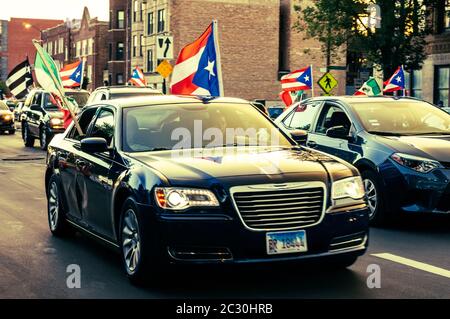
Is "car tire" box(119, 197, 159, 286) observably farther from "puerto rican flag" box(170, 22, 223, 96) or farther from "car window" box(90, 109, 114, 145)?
"puerto rican flag" box(170, 22, 223, 96)

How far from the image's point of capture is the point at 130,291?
6680mm

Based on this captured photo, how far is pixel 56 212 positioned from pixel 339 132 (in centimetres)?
387

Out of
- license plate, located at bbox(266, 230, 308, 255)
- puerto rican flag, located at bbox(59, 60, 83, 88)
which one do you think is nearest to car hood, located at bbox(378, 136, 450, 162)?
license plate, located at bbox(266, 230, 308, 255)

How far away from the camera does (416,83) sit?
1635 inches

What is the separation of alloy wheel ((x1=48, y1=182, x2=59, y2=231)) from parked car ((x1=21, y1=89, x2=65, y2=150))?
49.0 ft

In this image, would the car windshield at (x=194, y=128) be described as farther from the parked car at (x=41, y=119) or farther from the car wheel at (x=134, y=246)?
the parked car at (x=41, y=119)

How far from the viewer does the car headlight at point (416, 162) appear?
9820 millimetres

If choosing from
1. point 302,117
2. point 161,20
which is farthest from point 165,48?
point 161,20

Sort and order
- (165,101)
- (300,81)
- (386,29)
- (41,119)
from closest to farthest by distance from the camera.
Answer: (165,101) → (41,119) → (300,81) → (386,29)

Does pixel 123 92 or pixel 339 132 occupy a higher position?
pixel 123 92

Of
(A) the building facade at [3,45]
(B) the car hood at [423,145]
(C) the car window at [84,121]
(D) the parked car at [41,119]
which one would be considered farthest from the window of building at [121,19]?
(C) the car window at [84,121]

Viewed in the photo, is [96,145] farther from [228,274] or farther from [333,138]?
[333,138]
